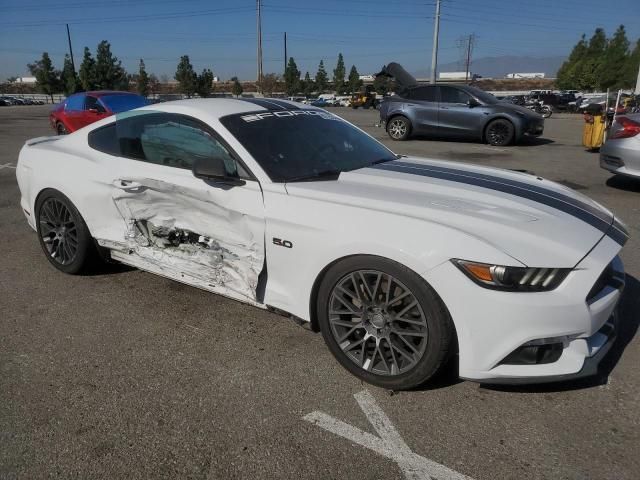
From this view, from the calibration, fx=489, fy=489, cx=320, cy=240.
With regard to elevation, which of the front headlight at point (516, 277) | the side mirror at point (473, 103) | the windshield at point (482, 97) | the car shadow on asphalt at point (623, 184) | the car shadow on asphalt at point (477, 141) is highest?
the windshield at point (482, 97)

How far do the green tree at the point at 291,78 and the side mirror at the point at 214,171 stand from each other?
77.1 m

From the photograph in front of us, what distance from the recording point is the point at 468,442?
88.4 inches

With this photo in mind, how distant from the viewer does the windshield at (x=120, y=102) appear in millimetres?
13102

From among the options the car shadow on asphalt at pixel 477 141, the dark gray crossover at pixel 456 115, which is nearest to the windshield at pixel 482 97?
the dark gray crossover at pixel 456 115

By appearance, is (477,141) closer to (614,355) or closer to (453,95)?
(453,95)

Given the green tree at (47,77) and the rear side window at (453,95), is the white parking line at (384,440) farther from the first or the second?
the green tree at (47,77)

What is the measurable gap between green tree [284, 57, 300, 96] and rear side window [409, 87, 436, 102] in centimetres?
6602

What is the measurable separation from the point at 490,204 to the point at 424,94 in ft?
38.2

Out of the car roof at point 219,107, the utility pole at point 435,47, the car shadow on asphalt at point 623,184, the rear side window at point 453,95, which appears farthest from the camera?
the utility pole at point 435,47

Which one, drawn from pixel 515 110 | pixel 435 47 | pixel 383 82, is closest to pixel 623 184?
pixel 515 110

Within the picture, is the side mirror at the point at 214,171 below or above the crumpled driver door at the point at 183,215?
above

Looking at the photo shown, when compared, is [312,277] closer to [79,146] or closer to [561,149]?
[79,146]

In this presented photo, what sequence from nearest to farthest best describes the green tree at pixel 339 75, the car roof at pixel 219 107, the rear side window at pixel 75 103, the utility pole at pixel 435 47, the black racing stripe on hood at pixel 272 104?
the car roof at pixel 219 107 < the black racing stripe on hood at pixel 272 104 < the rear side window at pixel 75 103 < the utility pole at pixel 435 47 < the green tree at pixel 339 75

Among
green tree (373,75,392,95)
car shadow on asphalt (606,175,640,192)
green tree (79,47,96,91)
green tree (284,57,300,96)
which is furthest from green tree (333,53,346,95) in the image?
car shadow on asphalt (606,175,640,192)
